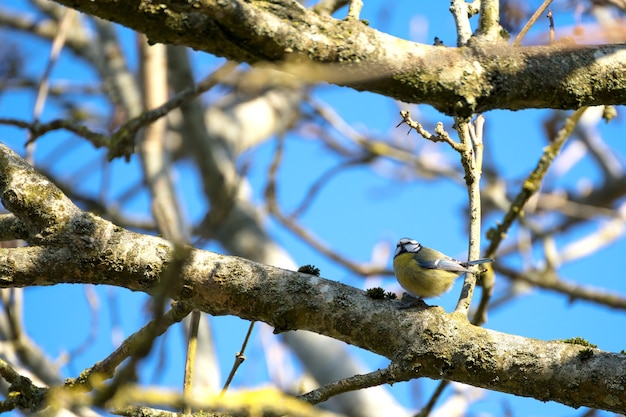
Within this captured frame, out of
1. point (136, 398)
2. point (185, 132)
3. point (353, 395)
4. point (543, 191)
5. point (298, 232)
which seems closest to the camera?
point (136, 398)

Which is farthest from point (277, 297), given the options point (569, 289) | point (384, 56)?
point (569, 289)

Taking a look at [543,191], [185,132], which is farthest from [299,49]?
[543,191]

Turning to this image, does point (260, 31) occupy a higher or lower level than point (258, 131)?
lower

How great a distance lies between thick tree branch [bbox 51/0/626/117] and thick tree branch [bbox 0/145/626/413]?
63 centimetres

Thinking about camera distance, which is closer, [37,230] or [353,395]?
[37,230]

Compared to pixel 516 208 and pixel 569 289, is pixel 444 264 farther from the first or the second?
pixel 569 289

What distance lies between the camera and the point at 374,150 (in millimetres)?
7387

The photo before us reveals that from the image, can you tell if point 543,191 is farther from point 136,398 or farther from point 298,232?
point 136,398

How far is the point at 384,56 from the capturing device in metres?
2.31

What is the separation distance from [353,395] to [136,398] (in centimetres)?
461

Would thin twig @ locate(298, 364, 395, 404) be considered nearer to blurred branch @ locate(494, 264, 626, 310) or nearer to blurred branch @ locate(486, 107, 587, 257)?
blurred branch @ locate(486, 107, 587, 257)

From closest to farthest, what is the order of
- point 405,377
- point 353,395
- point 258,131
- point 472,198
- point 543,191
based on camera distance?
point 405,377 < point 472,198 < point 353,395 < point 543,191 < point 258,131

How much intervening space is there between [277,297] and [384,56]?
851 millimetres

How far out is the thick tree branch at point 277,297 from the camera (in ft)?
6.81
